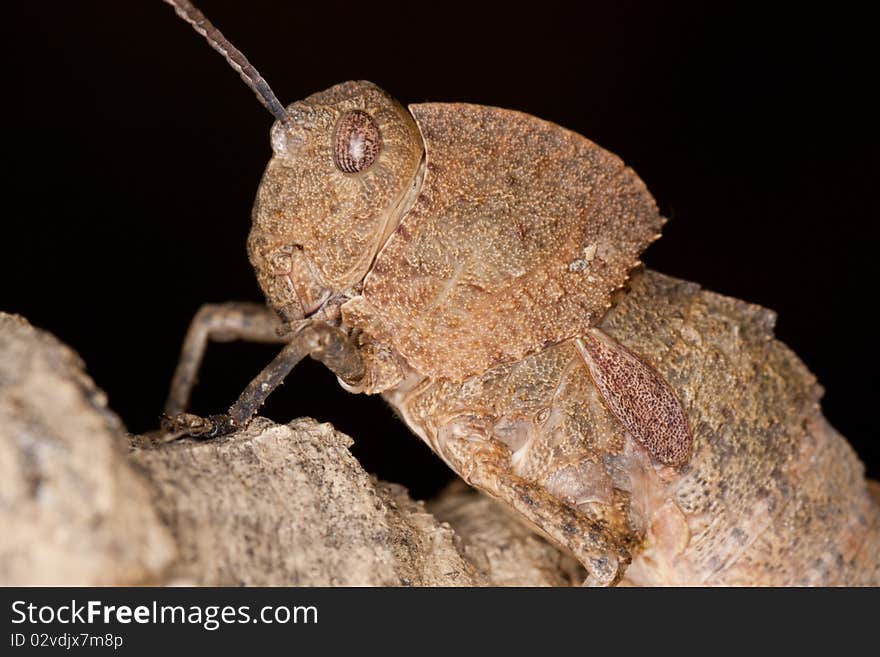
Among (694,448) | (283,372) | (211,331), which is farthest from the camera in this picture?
(211,331)

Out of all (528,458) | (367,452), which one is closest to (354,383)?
(528,458)

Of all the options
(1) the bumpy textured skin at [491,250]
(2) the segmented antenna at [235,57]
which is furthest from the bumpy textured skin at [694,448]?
(2) the segmented antenna at [235,57]

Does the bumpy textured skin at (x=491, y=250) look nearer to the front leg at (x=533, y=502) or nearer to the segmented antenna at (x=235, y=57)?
the front leg at (x=533, y=502)

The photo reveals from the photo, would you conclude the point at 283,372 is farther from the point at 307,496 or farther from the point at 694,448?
the point at 694,448

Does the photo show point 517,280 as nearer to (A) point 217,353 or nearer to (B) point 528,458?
(B) point 528,458

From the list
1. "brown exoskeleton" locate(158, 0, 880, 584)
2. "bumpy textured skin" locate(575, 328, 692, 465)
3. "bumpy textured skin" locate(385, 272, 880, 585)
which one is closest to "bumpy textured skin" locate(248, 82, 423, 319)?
"brown exoskeleton" locate(158, 0, 880, 584)

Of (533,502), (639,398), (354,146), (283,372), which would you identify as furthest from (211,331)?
(639,398)
